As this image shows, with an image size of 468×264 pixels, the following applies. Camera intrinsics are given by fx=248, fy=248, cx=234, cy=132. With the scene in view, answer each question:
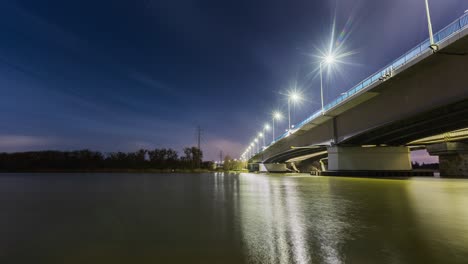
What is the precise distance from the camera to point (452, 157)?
49969 millimetres

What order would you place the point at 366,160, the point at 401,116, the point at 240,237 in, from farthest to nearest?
the point at 366,160, the point at 401,116, the point at 240,237

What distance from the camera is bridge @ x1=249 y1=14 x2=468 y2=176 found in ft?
64.9

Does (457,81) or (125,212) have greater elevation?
(457,81)

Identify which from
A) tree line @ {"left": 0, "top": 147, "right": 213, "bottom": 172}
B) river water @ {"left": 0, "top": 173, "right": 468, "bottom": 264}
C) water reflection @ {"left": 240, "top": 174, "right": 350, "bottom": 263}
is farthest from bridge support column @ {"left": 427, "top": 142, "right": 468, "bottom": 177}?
tree line @ {"left": 0, "top": 147, "right": 213, "bottom": 172}

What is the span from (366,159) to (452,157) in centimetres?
2093

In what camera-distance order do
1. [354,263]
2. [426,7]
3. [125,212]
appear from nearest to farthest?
[354,263]
[125,212]
[426,7]

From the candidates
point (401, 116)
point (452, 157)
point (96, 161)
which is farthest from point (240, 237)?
point (96, 161)

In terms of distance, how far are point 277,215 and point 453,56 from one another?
21.2 metres

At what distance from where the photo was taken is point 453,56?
63.5ft

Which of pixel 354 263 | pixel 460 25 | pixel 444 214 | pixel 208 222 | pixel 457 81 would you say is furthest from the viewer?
pixel 457 81

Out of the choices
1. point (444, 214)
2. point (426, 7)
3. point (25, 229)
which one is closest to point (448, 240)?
point (444, 214)

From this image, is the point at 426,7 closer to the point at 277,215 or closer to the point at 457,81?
the point at 457,81

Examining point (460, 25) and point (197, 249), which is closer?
point (197, 249)

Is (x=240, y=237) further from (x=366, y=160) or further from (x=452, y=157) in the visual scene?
(x=452, y=157)
